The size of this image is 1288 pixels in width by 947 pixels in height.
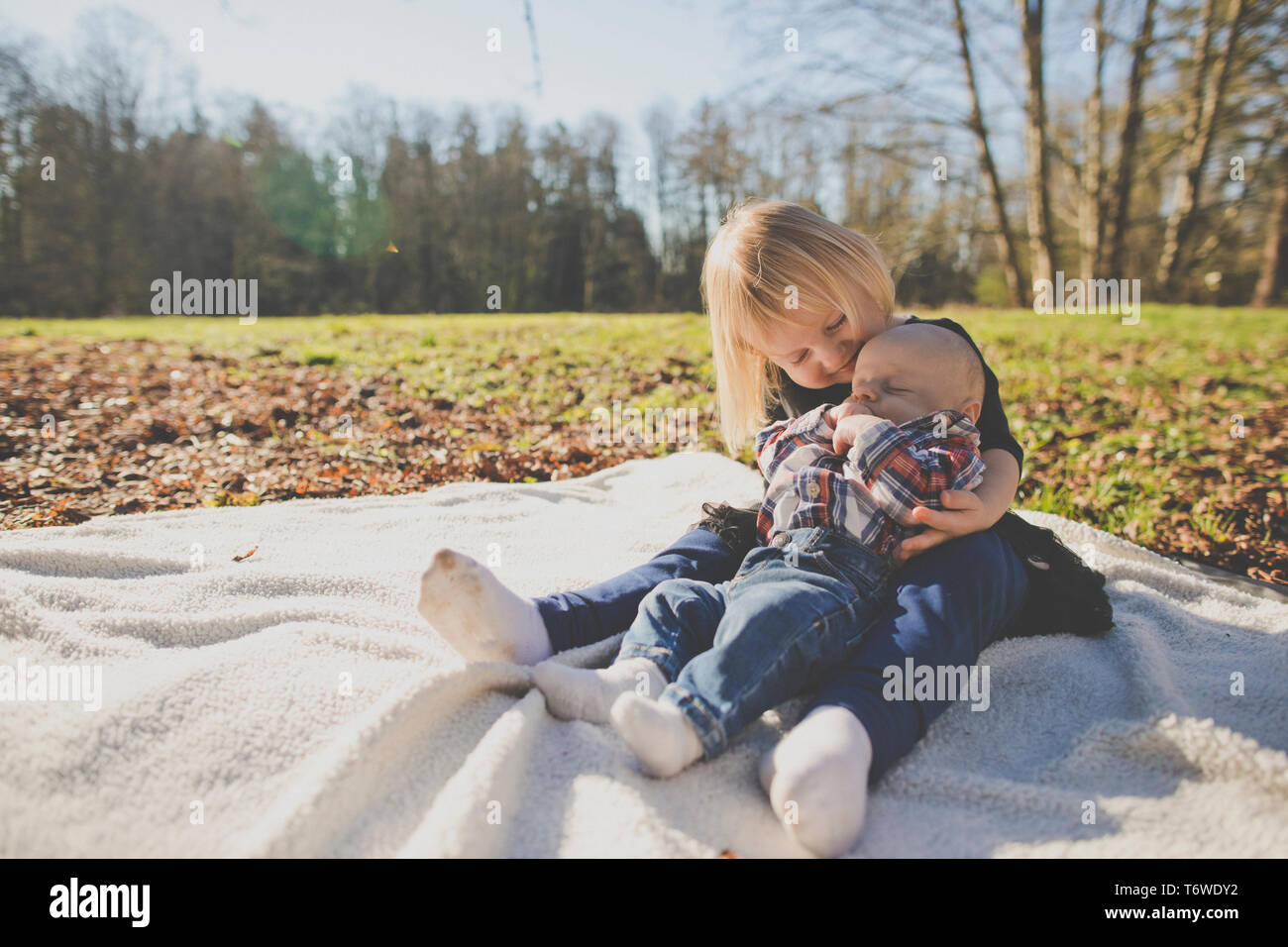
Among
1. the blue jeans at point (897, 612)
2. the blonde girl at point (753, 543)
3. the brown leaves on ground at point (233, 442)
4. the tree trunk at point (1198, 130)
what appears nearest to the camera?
the blonde girl at point (753, 543)

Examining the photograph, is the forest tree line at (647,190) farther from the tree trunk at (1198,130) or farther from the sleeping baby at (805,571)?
the sleeping baby at (805,571)

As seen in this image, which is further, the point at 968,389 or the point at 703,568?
the point at 703,568

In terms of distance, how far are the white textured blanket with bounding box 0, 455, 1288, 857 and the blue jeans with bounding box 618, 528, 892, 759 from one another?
16 cm

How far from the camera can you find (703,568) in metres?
2.08

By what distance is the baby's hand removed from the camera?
181cm

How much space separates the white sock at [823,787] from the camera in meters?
1.24

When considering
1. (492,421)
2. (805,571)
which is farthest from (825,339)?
(492,421)

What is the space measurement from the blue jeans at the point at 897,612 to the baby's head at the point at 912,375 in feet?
1.15

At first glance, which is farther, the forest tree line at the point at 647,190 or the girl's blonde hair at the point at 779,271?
the forest tree line at the point at 647,190

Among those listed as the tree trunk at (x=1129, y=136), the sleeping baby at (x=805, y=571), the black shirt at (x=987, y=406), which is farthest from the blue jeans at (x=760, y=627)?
the tree trunk at (x=1129, y=136)

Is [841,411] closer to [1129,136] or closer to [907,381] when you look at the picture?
[907,381]
